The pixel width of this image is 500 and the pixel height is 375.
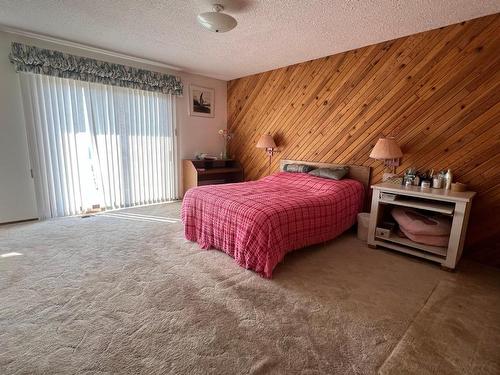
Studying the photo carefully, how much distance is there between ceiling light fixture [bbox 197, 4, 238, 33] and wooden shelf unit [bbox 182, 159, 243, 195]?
2562mm

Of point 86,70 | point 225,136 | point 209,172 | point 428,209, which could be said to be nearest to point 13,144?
point 86,70

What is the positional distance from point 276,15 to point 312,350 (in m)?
2.76

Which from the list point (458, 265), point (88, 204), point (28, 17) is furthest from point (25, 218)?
point (458, 265)

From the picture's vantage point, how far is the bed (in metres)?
2.24

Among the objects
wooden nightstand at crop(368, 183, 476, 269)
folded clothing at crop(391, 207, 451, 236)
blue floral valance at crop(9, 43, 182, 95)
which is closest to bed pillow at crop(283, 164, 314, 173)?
wooden nightstand at crop(368, 183, 476, 269)

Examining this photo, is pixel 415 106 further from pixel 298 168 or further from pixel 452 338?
pixel 452 338

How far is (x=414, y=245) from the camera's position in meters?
2.58

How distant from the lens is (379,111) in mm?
3170

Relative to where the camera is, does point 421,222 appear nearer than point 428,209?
No

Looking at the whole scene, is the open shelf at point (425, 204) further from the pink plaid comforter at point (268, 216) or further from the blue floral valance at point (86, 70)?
the blue floral valance at point (86, 70)

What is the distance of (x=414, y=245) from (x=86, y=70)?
4.54 metres

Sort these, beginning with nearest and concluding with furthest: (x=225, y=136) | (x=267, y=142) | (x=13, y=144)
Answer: (x=13, y=144), (x=267, y=142), (x=225, y=136)

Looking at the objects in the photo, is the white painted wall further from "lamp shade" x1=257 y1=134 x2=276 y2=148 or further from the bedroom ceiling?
"lamp shade" x1=257 y1=134 x2=276 y2=148

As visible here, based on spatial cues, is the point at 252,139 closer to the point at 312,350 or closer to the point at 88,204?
the point at 88,204
